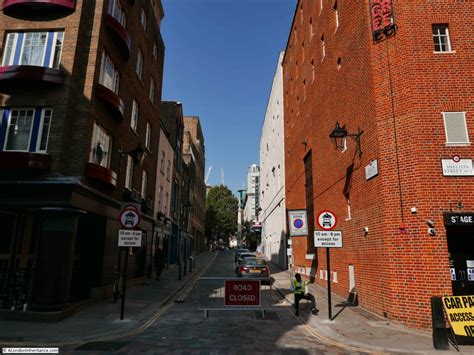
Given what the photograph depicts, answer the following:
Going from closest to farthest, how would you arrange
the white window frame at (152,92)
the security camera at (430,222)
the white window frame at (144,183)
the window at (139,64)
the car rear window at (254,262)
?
the security camera at (430,222), the car rear window at (254,262), the window at (139,64), the white window frame at (144,183), the white window frame at (152,92)

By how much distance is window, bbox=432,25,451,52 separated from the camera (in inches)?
449

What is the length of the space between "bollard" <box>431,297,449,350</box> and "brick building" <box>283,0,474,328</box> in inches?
77.4

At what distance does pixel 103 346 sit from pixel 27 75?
9425 millimetres

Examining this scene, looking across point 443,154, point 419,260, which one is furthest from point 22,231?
point 443,154

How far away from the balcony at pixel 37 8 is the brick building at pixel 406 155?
1119 centimetres

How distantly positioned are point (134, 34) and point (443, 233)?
683 inches

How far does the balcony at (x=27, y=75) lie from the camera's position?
11.8m

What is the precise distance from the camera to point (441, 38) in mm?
11523

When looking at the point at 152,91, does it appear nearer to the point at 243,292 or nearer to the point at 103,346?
the point at 243,292

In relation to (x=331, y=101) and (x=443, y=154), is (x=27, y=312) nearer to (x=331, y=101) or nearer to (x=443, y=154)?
(x=443, y=154)

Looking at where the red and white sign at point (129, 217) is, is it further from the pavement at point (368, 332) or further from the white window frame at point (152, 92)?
the white window frame at point (152, 92)

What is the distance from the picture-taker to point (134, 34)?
61.3ft

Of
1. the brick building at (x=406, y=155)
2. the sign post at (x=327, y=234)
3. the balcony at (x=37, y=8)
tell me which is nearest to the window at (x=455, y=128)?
the brick building at (x=406, y=155)

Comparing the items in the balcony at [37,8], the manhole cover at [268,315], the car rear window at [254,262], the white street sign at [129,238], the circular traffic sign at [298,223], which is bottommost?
the manhole cover at [268,315]
